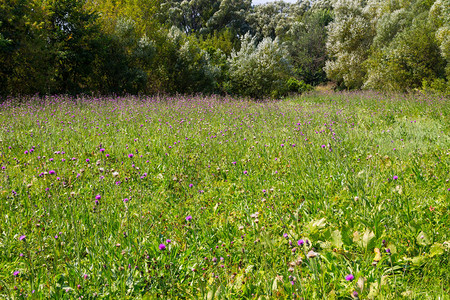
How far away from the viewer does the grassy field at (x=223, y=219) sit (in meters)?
1.74

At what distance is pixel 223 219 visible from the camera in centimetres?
271

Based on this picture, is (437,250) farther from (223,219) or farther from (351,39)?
(351,39)

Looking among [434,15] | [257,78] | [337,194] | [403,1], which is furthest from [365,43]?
[337,194]

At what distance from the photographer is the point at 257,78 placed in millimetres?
18422

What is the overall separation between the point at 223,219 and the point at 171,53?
17746 millimetres

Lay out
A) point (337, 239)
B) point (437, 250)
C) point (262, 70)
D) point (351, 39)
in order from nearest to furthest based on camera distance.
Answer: point (437, 250)
point (337, 239)
point (262, 70)
point (351, 39)

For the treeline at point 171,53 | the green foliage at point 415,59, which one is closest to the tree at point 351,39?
the treeline at point 171,53

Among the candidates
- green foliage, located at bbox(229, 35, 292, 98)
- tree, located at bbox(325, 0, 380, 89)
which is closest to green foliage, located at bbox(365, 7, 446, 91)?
green foliage, located at bbox(229, 35, 292, 98)

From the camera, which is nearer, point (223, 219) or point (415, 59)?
point (223, 219)

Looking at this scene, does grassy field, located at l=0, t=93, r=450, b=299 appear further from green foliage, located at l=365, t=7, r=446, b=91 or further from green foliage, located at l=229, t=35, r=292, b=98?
green foliage, located at l=229, t=35, r=292, b=98

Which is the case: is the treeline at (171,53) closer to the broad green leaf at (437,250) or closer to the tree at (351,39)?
the tree at (351,39)

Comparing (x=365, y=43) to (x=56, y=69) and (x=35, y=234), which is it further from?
(x=35, y=234)

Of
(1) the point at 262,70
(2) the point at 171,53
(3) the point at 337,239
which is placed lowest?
(3) the point at 337,239

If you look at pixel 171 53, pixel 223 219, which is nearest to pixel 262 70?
pixel 171 53
